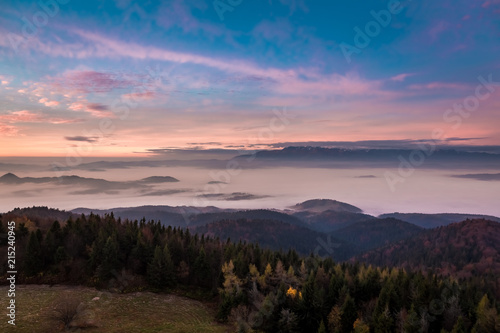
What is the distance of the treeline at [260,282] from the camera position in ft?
213

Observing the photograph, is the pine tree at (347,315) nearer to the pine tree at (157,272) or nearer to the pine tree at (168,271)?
the pine tree at (168,271)

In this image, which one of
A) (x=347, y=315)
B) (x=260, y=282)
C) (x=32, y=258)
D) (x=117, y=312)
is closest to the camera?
(x=347, y=315)

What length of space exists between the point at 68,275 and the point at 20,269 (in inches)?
535

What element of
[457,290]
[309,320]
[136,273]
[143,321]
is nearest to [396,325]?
[309,320]

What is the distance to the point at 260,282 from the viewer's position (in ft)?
283

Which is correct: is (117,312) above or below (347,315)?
below

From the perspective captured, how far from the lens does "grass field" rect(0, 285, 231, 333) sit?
210 feet

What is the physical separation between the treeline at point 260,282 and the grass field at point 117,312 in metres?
4.82

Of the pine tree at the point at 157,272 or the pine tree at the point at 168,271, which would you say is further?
the pine tree at the point at 168,271

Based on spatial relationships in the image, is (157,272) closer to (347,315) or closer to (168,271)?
(168,271)

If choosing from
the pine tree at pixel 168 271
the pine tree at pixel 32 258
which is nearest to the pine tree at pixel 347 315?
the pine tree at pixel 168 271

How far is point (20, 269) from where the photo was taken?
304 feet

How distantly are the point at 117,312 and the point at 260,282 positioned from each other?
34804 millimetres

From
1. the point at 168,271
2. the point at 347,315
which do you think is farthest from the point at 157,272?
the point at 347,315
